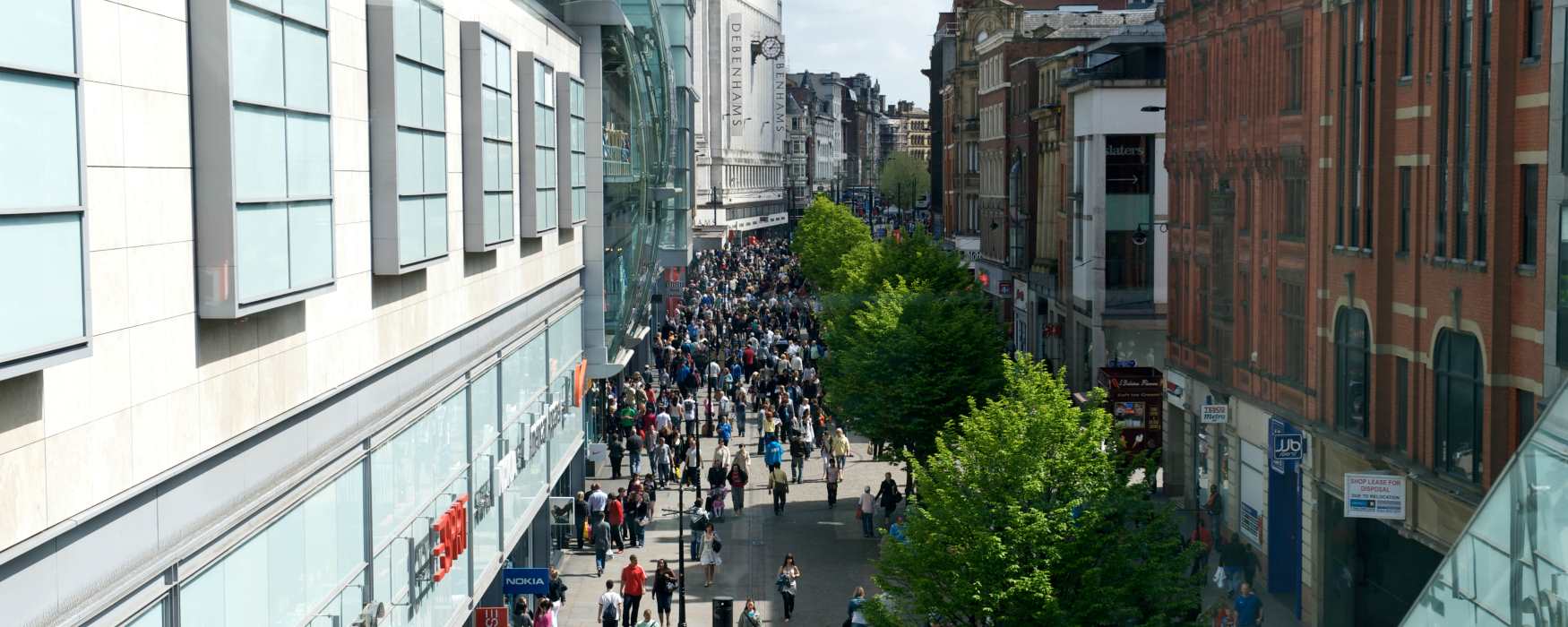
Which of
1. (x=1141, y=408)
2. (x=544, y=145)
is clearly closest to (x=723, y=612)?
(x=544, y=145)

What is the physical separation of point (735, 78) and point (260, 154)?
132174 mm

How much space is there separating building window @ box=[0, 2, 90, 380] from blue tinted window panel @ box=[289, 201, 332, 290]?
4174 mm

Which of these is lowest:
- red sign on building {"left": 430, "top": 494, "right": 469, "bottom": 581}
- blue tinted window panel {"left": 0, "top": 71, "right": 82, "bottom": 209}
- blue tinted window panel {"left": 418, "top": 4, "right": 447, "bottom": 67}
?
red sign on building {"left": 430, "top": 494, "right": 469, "bottom": 581}

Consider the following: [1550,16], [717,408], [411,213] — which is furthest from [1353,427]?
[717,408]

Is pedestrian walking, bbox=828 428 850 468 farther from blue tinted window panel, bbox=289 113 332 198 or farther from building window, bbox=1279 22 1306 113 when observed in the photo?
blue tinted window panel, bbox=289 113 332 198

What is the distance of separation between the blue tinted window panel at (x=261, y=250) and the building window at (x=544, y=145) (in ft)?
42.2

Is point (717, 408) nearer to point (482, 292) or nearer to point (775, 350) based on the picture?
point (775, 350)

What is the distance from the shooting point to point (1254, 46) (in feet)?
113

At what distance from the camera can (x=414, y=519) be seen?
62.4ft

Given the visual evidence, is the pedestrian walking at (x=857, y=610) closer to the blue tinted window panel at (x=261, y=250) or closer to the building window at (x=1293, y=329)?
the building window at (x=1293, y=329)

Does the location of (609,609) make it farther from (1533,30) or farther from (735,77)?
(735,77)

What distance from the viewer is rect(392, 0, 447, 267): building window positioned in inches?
691

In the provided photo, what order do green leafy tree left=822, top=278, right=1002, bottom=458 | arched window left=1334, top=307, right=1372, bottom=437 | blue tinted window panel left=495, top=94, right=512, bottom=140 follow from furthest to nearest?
green leafy tree left=822, top=278, right=1002, bottom=458 < arched window left=1334, top=307, right=1372, bottom=437 < blue tinted window panel left=495, top=94, right=512, bottom=140

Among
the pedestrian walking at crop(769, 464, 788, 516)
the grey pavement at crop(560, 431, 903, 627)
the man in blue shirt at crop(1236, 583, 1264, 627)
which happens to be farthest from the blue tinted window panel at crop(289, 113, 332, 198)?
the pedestrian walking at crop(769, 464, 788, 516)
